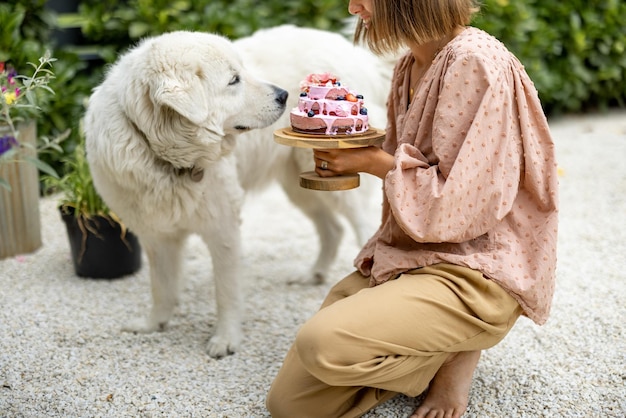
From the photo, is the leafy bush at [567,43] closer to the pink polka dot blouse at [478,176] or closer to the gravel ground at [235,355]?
the gravel ground at [235,355]

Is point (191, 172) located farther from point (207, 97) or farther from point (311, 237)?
point (311, 237)

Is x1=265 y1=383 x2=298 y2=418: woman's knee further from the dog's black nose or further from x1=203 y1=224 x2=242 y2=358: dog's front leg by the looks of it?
the dog's black nose

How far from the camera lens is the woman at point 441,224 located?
197 cm

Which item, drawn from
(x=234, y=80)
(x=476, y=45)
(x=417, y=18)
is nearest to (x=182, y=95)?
(x=234, y=80)

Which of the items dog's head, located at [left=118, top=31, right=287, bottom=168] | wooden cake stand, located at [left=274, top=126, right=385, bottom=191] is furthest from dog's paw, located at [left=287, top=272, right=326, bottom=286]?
wooden cake stand, located at [left=274, top=126, right=385, bottom=191]

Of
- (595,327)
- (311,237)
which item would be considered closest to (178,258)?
Answer: (311,237)

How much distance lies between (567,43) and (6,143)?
5.14 m

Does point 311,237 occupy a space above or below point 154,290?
below

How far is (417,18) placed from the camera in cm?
205

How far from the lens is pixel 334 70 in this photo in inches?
122

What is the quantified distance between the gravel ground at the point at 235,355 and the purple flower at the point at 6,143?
0.73 m

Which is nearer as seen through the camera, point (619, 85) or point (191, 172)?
point (191, 172)

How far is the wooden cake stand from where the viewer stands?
2.04 metres

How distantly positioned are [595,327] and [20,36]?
3.96m
